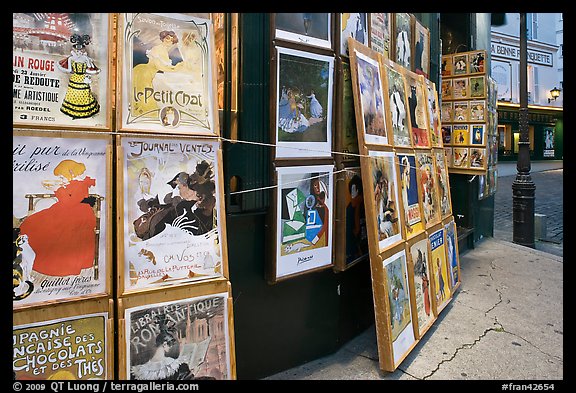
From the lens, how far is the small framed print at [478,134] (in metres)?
7.32

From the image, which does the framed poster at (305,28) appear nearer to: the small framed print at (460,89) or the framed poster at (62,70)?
the framed poster at (62,70)

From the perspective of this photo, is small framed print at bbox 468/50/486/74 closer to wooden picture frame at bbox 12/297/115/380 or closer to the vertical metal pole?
the vertical metal pole

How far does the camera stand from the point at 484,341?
400cm

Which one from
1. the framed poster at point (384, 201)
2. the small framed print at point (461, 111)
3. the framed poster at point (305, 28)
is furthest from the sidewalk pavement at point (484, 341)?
the small framed print at point (461, 111)

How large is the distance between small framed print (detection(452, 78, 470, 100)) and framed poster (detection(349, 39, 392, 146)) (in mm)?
4476

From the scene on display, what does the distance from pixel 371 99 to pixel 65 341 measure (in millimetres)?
3230

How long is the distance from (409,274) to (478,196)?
5.80 meters

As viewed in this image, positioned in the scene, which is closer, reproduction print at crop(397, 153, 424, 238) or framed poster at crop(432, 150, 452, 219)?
reproduction print at crop(397, 153, 424, 238)

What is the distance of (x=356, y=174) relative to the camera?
3.85 meters

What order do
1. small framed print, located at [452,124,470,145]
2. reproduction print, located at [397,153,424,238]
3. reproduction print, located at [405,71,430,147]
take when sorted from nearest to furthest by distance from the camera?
1. reproduction print, located at [397,153,424,238]
2. reproduction print, located at [405,71,430,147]
3. small framed print, located at [452,124,470,145]

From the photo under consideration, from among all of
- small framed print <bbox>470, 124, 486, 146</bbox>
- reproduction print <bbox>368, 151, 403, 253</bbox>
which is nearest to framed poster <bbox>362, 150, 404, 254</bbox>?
reproduction print <bbox>368, 151, 403, 253</bbox>

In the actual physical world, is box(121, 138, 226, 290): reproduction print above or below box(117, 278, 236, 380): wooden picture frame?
above

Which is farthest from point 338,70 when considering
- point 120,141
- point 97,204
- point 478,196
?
point 478,196

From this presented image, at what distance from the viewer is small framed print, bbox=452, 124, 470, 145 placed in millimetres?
7527
